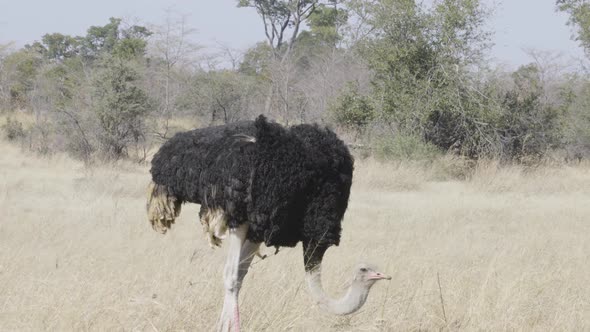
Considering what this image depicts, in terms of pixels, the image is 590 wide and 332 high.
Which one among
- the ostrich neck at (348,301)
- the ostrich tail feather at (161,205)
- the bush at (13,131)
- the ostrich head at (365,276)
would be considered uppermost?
the ostrich tail feather at (161,205)

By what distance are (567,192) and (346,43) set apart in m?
5.74

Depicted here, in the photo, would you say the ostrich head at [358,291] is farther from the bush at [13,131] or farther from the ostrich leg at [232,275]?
the bush at [13,131]

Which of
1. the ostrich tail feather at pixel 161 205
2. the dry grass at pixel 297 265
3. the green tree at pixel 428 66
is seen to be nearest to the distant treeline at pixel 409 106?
the green tree at pixel 428 66

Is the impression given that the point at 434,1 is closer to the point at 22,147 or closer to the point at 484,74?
Result: the point at 484,74

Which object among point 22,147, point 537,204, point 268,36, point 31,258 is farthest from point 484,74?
point 268,36

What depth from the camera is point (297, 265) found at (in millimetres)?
5098

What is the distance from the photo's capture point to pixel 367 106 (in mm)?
15109

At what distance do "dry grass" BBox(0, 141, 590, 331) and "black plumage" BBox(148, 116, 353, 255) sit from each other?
502mm

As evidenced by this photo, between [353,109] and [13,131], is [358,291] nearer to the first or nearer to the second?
[353,109]

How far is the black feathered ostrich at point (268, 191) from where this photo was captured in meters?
3.35

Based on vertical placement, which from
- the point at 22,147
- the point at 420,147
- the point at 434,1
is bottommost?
the point at 22,147

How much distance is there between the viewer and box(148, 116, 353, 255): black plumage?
3.35 m

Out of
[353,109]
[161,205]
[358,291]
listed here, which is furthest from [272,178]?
[353,109]

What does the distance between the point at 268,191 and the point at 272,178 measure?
0.06 m
